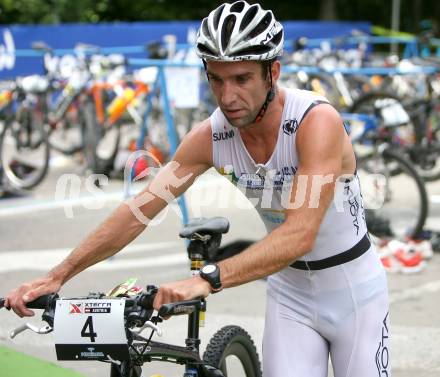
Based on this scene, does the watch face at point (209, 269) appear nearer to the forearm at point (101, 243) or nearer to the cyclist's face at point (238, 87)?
the cyclist's face at point (238, 87)

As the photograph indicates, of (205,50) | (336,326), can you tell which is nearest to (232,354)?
(336,326)

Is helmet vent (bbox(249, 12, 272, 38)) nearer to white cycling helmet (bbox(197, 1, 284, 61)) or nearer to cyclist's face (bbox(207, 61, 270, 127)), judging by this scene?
white cycling helmet (bbox(197, 1, 284, 61))

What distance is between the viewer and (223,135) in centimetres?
322

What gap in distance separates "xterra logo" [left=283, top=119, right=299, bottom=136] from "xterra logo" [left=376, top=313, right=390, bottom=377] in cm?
81

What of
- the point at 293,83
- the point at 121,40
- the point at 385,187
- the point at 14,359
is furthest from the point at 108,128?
the point at 121,40

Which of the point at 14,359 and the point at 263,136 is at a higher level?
the point at 263,136

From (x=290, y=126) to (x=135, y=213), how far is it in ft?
2.22

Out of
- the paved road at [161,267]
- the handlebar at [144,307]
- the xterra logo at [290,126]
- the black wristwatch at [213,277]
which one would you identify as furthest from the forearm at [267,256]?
the paved road at [161,267]

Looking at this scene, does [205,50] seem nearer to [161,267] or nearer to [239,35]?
[239,35]

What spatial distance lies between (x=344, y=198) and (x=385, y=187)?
5110 mm

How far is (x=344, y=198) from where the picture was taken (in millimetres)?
3252

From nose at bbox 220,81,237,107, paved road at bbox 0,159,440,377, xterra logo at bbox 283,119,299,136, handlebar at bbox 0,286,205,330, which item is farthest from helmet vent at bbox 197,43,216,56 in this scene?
paved road at bbox 0,159,440,377

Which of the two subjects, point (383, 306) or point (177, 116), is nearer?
point (383, 306)

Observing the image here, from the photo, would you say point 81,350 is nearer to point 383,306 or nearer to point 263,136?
point 263,136
